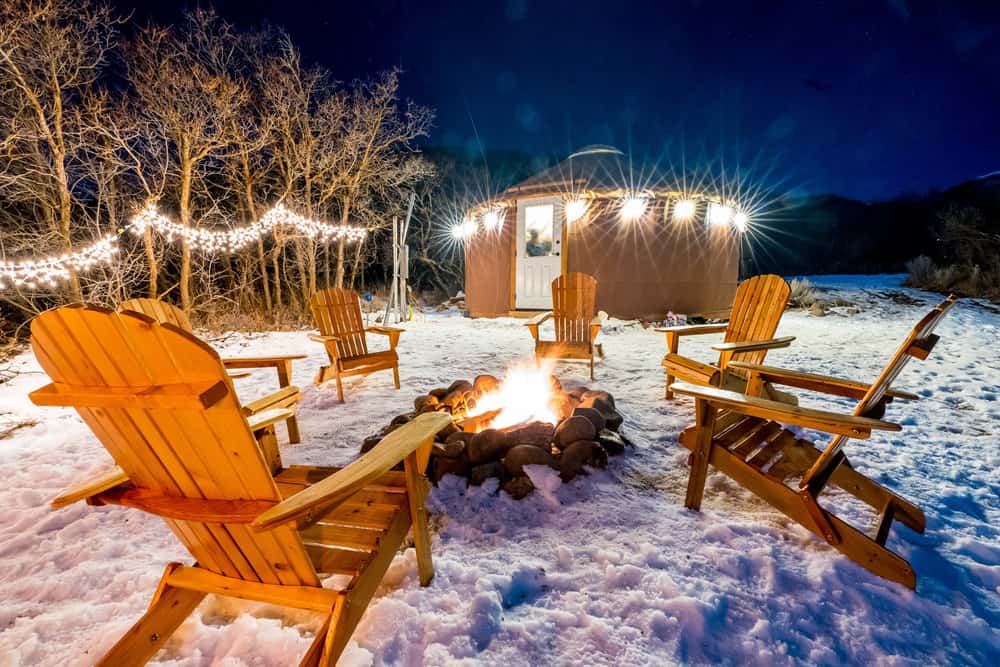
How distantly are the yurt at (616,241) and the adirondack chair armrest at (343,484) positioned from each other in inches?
280

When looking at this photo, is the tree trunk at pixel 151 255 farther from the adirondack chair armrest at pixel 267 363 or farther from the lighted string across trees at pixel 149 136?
the adirondack chair armrest at pixel 267 363

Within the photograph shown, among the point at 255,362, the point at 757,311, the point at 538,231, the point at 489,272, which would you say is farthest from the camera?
the point at 489,272

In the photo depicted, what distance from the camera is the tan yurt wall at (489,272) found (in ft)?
28.7

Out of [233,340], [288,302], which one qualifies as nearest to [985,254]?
[233,340]

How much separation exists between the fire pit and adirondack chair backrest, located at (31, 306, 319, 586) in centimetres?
111

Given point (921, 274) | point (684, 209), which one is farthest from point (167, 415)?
point (921, 274)

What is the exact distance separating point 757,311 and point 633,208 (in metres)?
5.07

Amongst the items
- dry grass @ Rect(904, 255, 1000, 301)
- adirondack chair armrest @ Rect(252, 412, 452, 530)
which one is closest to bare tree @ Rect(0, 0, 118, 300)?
adirondack chair armrest @ Rect(252, 412, 452, 530)

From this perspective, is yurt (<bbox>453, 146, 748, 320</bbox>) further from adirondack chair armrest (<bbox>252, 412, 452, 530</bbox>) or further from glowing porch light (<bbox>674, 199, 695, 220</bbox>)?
adirondack chair armrest (<bbox>252, 412, 452, 530</bbox>)

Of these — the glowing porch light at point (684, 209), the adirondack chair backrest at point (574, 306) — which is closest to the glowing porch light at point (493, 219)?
the glowing porch light at point (684, 209)

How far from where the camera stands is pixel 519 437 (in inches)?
83.7

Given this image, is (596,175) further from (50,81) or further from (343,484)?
(343,484)

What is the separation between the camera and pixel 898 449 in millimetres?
2354

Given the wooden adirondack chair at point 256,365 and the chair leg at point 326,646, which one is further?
the wooden adirondack chair at point 256,365
